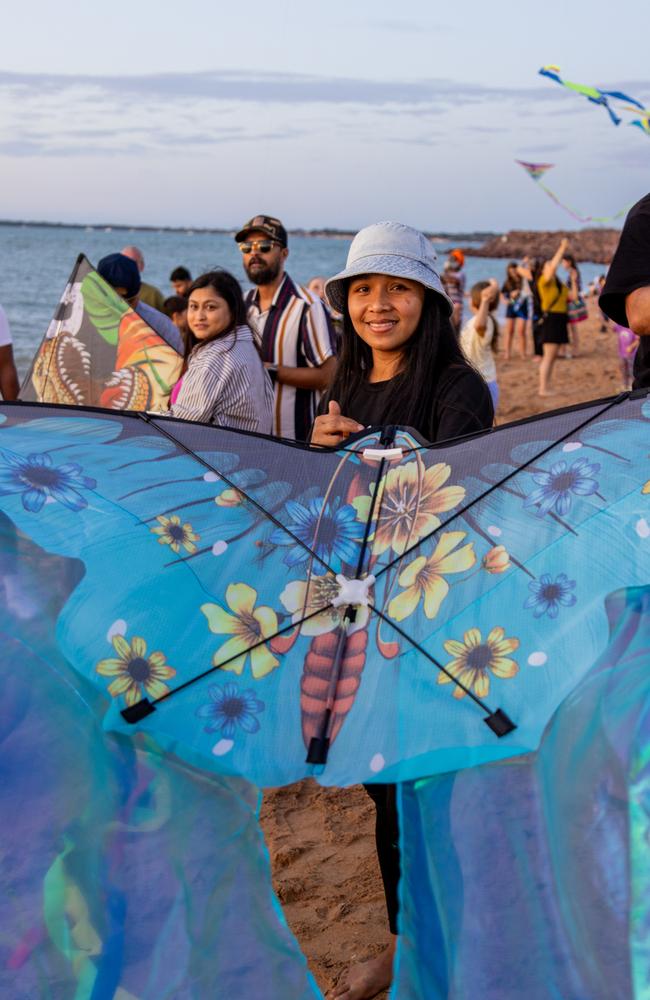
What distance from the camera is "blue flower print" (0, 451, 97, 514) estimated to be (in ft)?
8.13

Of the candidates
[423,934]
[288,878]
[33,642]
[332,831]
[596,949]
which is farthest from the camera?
[332,831]

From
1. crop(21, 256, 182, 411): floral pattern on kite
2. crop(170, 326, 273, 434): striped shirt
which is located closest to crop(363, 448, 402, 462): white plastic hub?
crop(170, 326, 273, 434): striped shirt

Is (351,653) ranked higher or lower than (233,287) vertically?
lower

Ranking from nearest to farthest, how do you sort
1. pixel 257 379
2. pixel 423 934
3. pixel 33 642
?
1. pixel 423 934
2. pixel 33 642
3. pixel 257 379

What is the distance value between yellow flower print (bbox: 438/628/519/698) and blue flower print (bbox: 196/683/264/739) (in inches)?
16.6

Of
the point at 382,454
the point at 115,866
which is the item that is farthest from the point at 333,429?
the point at 115,866

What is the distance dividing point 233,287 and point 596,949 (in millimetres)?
3366

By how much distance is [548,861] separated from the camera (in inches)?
77.9

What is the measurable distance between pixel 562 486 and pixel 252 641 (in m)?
0.80

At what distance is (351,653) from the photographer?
2.40 metres

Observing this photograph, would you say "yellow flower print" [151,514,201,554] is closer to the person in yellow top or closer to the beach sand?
the beach sand

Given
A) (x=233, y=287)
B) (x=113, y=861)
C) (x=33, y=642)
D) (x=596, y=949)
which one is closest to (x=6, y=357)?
(x=233, y=287)

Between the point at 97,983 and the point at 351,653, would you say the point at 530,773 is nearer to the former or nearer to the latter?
the point at 351,653

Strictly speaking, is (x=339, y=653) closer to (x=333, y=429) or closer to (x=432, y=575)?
(x=432, y=575)
